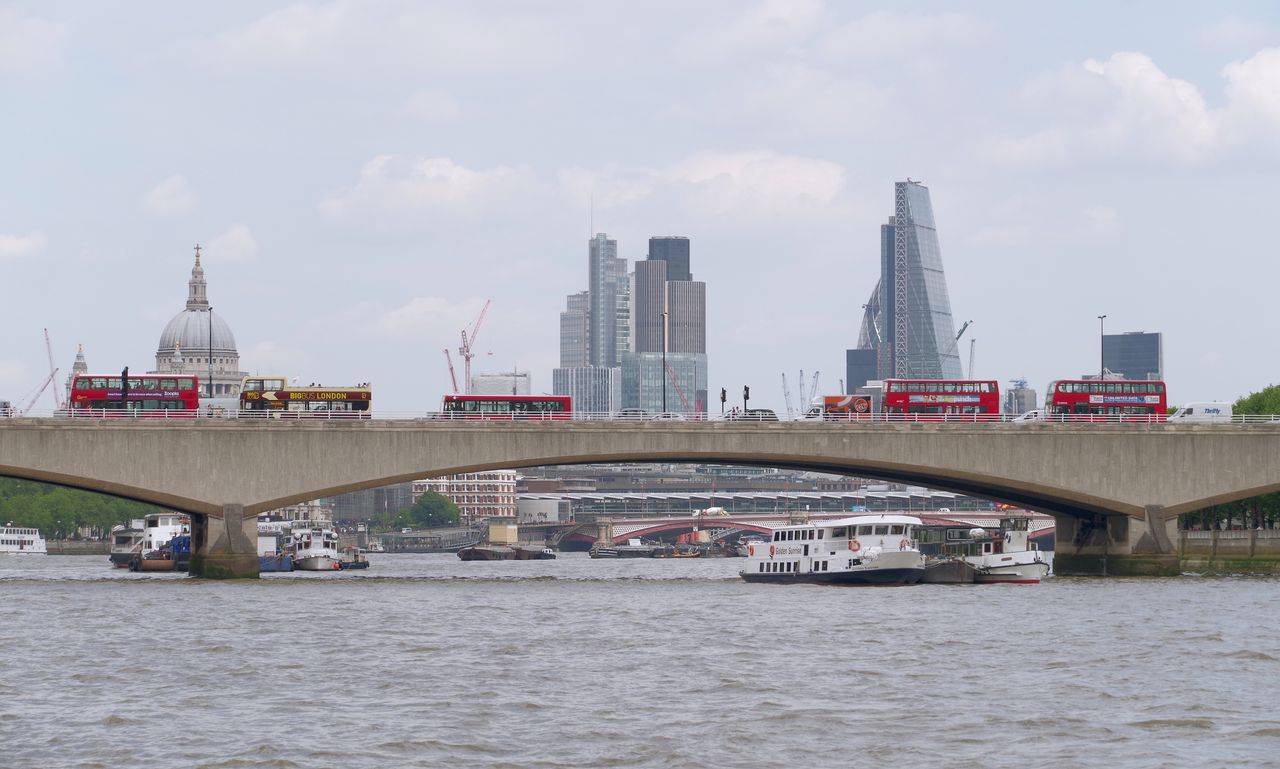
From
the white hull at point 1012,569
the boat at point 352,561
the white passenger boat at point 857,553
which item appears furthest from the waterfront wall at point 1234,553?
the boat at point 352,561

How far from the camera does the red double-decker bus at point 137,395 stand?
106m

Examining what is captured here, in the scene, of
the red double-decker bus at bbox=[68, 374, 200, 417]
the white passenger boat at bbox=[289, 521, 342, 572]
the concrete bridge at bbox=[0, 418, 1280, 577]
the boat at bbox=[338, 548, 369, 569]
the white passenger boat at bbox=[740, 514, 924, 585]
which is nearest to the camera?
the white passenger boat at bbox=[740, 514, 924, 585]

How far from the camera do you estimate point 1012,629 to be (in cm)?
6475

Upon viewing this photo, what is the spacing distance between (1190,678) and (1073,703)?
21.8ft

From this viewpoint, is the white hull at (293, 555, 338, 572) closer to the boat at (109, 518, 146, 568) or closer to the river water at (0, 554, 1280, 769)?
the boat at (109, 518, 146, 568)

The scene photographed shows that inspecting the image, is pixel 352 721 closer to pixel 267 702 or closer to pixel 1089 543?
pixel 267 702

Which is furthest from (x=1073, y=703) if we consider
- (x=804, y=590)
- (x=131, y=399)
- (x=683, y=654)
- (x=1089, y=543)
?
(x=131, y=399)

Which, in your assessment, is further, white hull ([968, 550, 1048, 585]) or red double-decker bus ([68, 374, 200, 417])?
red double-decker bus ([68, 374, 200, 417])

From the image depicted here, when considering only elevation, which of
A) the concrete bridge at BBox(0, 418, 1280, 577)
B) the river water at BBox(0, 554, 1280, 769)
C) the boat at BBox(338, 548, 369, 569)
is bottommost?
the river water at BBox(0, 554, 1280, 769)

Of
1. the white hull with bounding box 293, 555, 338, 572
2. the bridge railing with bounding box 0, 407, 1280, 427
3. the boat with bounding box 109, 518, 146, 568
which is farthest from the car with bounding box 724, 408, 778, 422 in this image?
the boat with bounding box 109, 518, 146, 568

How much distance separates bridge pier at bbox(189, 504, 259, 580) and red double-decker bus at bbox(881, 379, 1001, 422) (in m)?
38.1

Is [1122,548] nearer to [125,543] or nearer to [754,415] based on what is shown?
[754,415]

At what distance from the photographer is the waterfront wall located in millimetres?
109938

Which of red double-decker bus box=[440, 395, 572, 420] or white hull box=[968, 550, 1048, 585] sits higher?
red double-decker bus box=[440, 395, 572, 420]
